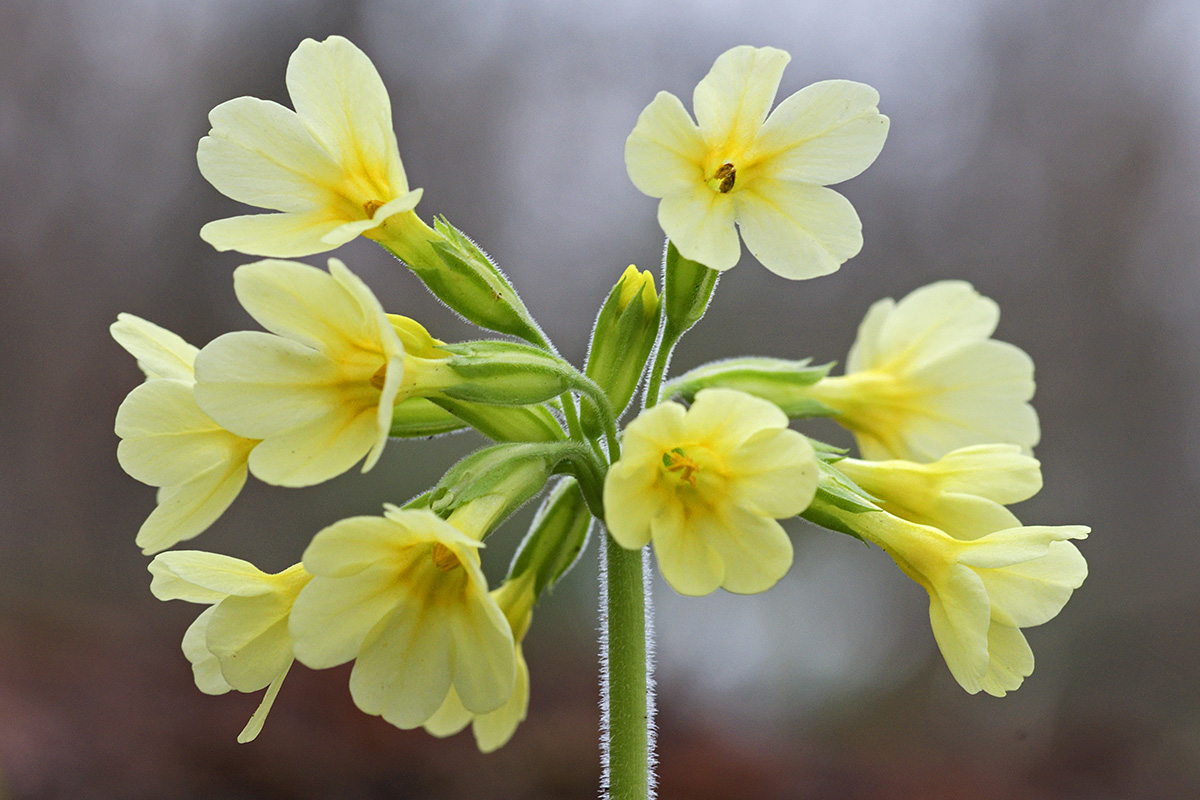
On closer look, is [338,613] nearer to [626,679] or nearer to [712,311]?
[626,679]

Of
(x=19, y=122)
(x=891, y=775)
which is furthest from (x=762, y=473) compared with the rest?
(x=19, y=122)

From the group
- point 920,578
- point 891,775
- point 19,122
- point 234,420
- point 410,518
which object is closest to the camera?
point 410,518

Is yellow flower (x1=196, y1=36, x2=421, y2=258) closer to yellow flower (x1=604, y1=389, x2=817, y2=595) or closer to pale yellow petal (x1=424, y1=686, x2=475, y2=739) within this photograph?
yellow flower (x1=604, y1=389, x2=817, y2=595)

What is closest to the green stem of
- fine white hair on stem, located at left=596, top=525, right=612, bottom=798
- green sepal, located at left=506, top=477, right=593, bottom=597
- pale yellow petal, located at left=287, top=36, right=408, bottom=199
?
fine white hair on stem, located at left=596, top=525, right=612, bottom=798

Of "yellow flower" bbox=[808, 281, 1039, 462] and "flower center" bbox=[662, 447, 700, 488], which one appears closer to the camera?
"flower center" bbox=[662, 447, 700, 488]

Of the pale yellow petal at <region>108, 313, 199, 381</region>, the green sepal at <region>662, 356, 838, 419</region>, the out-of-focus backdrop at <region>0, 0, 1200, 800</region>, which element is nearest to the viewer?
the pale yellow petal at <region>108, 313, 199, 381</region>

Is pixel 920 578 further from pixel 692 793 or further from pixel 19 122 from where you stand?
pixel 19 122
